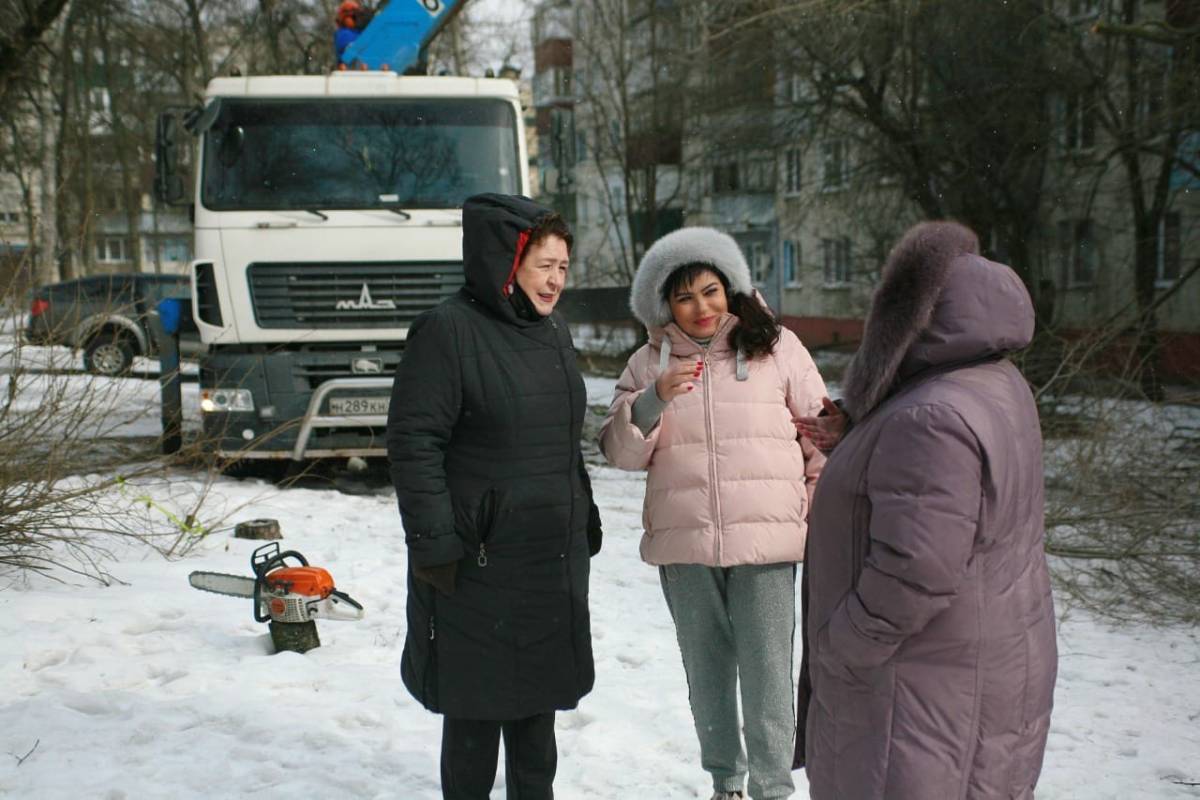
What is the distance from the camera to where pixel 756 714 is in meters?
3.51

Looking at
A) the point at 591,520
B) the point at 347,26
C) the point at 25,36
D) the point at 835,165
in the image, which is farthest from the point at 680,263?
the point at 835,165

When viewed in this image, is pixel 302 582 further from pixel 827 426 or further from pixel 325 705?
pixel 827 426

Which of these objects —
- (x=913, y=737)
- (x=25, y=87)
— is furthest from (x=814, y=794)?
(x=25, y=87)

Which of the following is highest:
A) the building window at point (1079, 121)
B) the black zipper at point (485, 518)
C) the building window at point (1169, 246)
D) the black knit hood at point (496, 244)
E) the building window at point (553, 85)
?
the building window at point (553, 85)

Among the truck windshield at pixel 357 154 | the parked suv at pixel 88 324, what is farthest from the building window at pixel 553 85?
the parked suv at pixel 88 324

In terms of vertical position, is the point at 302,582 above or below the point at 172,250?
below

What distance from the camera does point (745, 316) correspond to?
3.58 m

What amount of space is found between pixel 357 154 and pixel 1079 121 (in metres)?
11.0

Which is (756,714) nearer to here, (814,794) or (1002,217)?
(814,794)

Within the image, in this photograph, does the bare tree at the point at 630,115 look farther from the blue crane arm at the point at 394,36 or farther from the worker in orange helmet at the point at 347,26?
the blue crane arm at the point at 394,36

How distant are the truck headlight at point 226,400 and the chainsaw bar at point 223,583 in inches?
132

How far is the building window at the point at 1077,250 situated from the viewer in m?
19.8

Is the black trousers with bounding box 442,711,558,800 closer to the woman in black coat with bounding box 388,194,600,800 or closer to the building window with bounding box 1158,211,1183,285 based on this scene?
the woman in black coat with bounding box 388,194,600,800

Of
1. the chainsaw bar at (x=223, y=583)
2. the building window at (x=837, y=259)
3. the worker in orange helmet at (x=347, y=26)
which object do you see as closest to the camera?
the chainsaw bar at (x=223, y=583)
